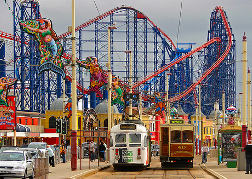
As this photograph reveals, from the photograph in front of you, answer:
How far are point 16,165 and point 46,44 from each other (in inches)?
1260

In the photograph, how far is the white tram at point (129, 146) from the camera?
3092 centimetres

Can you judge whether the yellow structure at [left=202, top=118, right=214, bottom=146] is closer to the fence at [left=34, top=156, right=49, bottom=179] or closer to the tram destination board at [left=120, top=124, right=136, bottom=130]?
the tram destination board at [left=120, top=124, right=136, bottom=130]

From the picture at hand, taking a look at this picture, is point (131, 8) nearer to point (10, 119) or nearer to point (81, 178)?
point (10, 119)

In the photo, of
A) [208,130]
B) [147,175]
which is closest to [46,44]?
[147,175]

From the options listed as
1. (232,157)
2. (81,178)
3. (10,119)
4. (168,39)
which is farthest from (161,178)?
(168,39)

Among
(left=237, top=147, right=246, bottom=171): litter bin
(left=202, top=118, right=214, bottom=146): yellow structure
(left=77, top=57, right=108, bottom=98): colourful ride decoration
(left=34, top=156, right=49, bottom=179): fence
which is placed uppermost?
(left=77, top=57, right=108, bottom=98): colourful ride decoration

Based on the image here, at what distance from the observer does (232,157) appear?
33.0 m

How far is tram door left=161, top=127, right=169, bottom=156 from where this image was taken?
113 feet

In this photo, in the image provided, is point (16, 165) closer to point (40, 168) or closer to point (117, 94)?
point (40, 168)

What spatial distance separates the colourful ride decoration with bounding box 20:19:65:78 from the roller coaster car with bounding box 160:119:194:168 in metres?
22.1

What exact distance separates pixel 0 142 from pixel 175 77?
198 feet

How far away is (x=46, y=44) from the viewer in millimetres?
54562

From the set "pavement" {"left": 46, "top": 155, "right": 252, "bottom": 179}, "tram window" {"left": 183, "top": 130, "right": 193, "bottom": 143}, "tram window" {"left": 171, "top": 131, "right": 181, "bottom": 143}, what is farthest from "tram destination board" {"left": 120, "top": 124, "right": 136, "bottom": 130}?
"tram window" {"left": 183, "top": 130, "right": 193, "bottom": 143}

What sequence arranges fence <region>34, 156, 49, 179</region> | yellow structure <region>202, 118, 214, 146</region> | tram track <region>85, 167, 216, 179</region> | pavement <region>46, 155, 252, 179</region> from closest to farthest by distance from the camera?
fence <region>34, 156, 49, 179</region> → pavement <region>46, 155, 252, 179</region> → tram track <region>85, 167, 216, 179</region> → yellow structure <region>202, 118, 214, 146</region>
